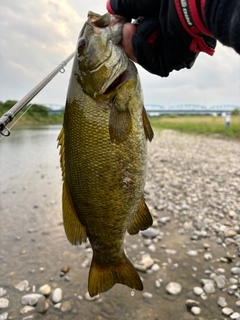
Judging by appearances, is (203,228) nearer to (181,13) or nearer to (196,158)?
(181,13)

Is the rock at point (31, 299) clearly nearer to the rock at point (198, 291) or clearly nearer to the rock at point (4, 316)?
the rock at point (4, 316)

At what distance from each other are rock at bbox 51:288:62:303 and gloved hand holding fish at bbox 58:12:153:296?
78.2 inches

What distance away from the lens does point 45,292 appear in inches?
150

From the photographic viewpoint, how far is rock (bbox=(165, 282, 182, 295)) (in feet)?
12.4

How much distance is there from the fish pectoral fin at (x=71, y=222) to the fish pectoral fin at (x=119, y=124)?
550 mm

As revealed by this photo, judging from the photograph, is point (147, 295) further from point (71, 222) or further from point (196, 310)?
point (71, 222)

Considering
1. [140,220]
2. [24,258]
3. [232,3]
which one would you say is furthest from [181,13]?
[24,258]

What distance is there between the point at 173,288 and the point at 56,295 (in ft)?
4.80

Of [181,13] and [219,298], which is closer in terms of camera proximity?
[181,13]

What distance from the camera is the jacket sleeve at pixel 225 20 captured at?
4.09ft

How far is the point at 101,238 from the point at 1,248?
3267mm

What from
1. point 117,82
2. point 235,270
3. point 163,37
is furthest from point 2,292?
point 163,37

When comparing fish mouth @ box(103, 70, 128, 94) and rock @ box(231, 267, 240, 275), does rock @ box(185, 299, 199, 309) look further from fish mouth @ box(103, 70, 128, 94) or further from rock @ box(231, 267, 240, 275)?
fish mouth @ box(103, 70, 128, 94)

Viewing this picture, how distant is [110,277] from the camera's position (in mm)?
2486
